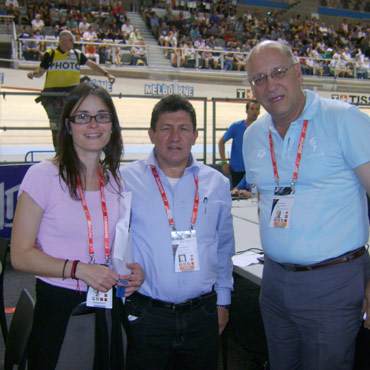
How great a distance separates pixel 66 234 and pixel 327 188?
1045mm

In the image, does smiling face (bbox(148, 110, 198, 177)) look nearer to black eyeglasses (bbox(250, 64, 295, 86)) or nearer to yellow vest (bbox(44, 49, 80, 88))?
black eyeglasses (bbox(250, 64, 295, 86))

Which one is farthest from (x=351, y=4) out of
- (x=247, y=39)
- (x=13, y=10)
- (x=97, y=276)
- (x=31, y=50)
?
(x=97, y=276)

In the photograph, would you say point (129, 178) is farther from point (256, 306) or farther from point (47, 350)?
point (256, 306)

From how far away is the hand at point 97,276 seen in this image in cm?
138

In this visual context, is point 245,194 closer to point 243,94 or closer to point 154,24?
point 243,94

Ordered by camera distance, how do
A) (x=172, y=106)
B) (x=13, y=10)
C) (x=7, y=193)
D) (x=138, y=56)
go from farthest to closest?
(x=13, y=10), (x=138, y=56), (x=7, y=193), (x=172, y=106)

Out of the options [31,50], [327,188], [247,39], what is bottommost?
[327,188]

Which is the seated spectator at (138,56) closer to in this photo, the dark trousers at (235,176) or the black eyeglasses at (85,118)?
the dark trousers at (235,176)

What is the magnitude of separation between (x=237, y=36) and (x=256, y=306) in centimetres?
1968

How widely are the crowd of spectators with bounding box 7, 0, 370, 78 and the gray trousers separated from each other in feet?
39.0

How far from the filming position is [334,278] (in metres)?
1.53

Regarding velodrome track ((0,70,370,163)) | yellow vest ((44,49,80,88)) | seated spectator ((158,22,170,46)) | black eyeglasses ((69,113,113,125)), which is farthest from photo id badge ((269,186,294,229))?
seated spectator ((158,22,170,46))

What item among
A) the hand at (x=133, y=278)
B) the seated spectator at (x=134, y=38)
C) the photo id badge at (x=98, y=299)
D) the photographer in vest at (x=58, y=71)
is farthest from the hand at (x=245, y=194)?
the seated spectator at (x=134, y=38)

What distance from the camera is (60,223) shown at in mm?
1463
